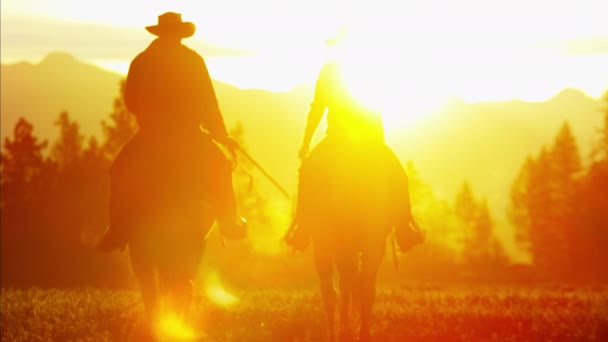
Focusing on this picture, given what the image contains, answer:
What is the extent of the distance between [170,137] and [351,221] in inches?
108

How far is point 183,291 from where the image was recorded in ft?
36.1

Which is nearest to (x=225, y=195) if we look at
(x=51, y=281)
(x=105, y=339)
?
(x=105, y=339)

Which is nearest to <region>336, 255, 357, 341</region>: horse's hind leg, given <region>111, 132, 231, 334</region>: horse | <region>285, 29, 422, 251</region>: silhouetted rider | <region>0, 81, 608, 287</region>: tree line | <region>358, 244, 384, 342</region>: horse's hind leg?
<region>358, 244, 384, 342</region>: horse's hind leg

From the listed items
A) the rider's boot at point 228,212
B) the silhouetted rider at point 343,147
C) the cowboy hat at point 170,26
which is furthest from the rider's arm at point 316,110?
the cowboy hat at point 170,26

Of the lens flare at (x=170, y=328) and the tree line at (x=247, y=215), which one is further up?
the lens flare at (x=170, y=328)

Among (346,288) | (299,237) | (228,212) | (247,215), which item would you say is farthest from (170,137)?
(247,215)

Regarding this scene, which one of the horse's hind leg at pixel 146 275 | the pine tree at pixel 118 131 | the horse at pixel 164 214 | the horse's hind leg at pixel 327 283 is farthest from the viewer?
the pine tree at pixel 118 131

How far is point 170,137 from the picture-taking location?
1092 centimetres

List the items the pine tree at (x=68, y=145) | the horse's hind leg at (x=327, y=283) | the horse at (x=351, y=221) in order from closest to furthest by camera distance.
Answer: the horse at (x=351, y=221) → the horse's hind leg at (x=327, y=283) → the pine tree at (x=68, y=145)

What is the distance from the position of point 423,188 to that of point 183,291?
62632 millimetres

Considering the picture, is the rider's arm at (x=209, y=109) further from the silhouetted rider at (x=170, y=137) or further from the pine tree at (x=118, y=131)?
the pine tree at (x=118, y=131)

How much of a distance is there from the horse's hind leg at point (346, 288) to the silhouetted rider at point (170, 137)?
5.93ft

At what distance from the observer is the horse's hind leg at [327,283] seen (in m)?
12.9

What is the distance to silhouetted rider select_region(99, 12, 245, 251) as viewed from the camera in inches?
427
